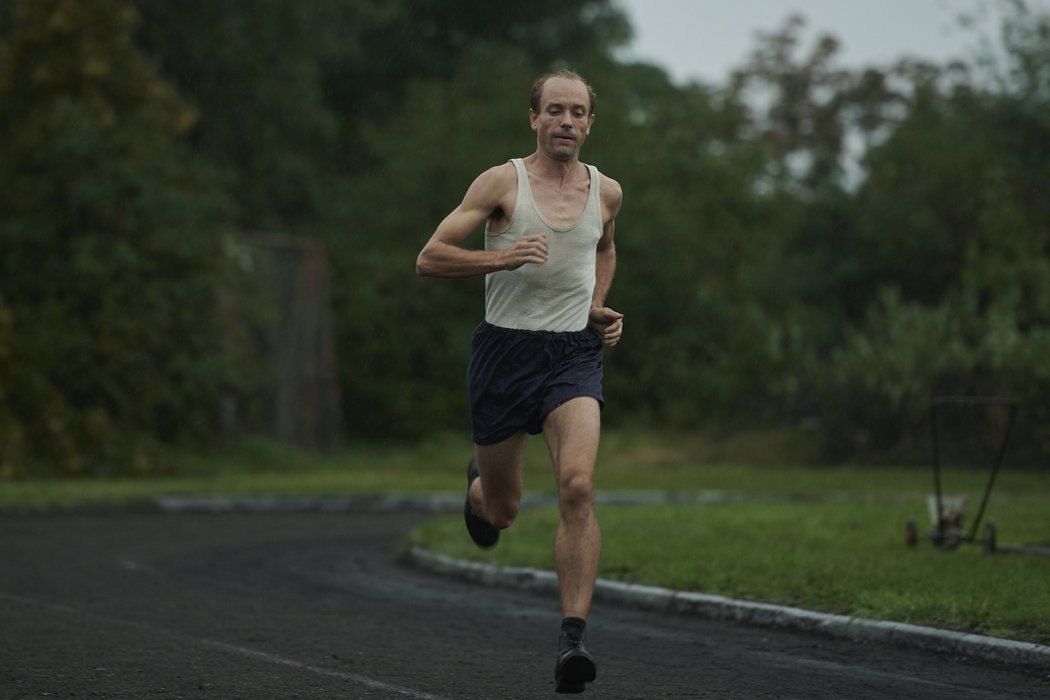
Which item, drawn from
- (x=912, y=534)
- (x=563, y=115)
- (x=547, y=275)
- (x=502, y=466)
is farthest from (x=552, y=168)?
(x=912, y=534)

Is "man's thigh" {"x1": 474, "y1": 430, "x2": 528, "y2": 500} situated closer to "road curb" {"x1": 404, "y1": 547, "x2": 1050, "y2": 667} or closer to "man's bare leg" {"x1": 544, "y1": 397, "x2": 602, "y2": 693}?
"man's bare leg" {"x1": 544, "y1": 397, "x2": 602, "y2": 693}

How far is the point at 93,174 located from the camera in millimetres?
23172

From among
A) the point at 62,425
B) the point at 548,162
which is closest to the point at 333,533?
the point at 62,425

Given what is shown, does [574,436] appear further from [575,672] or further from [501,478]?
[575,672]

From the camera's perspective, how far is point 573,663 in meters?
6.14

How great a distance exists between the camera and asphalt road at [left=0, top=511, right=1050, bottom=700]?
22.1 ft

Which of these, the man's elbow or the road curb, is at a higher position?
the man's elbow

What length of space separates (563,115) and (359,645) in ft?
9.25

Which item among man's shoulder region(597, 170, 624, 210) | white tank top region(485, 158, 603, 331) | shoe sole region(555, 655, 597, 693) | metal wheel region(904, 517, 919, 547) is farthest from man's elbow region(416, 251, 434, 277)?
metal wheel region(904, 517, 919, 547)

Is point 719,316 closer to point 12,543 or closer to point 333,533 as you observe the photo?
point 333,533

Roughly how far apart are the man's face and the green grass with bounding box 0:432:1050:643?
317 centimetres

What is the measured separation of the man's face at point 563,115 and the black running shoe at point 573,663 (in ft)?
6.46

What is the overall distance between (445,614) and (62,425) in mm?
13887

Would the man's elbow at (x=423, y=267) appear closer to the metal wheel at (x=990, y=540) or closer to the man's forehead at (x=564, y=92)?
the man's forehead at (x=564, y=92)
